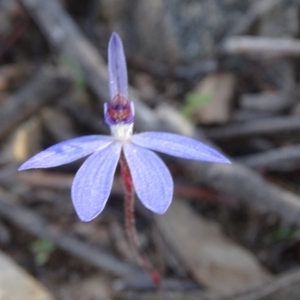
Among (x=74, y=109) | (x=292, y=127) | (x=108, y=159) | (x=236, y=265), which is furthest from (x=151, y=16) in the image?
(x=108, y=159)

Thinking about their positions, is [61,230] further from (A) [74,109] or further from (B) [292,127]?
(B) [292,127]

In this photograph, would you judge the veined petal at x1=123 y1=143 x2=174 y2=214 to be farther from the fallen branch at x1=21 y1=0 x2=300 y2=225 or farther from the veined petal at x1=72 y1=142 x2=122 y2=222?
the fallen branch at x1=21 y1=0 x2=300 y2=225

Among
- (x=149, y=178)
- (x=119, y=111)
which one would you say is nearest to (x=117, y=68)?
(x=119, y=111)

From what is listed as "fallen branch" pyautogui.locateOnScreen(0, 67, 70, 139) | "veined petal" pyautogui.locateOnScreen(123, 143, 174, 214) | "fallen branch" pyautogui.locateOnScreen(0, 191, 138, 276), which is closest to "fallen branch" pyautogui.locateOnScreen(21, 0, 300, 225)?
"fallen branch" pyautogui.locateOnScreen(0, 67, 70, 139)

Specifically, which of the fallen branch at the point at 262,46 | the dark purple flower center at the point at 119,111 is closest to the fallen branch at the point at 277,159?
the fallen branch at the point at 262,46

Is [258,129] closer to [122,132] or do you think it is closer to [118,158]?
[122,132]

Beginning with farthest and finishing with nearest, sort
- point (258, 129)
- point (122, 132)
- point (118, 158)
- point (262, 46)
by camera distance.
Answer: point (262, 46), point (258, 129), point (122, 132), point (118, 158)

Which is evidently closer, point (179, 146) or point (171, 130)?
point (179, 146)
